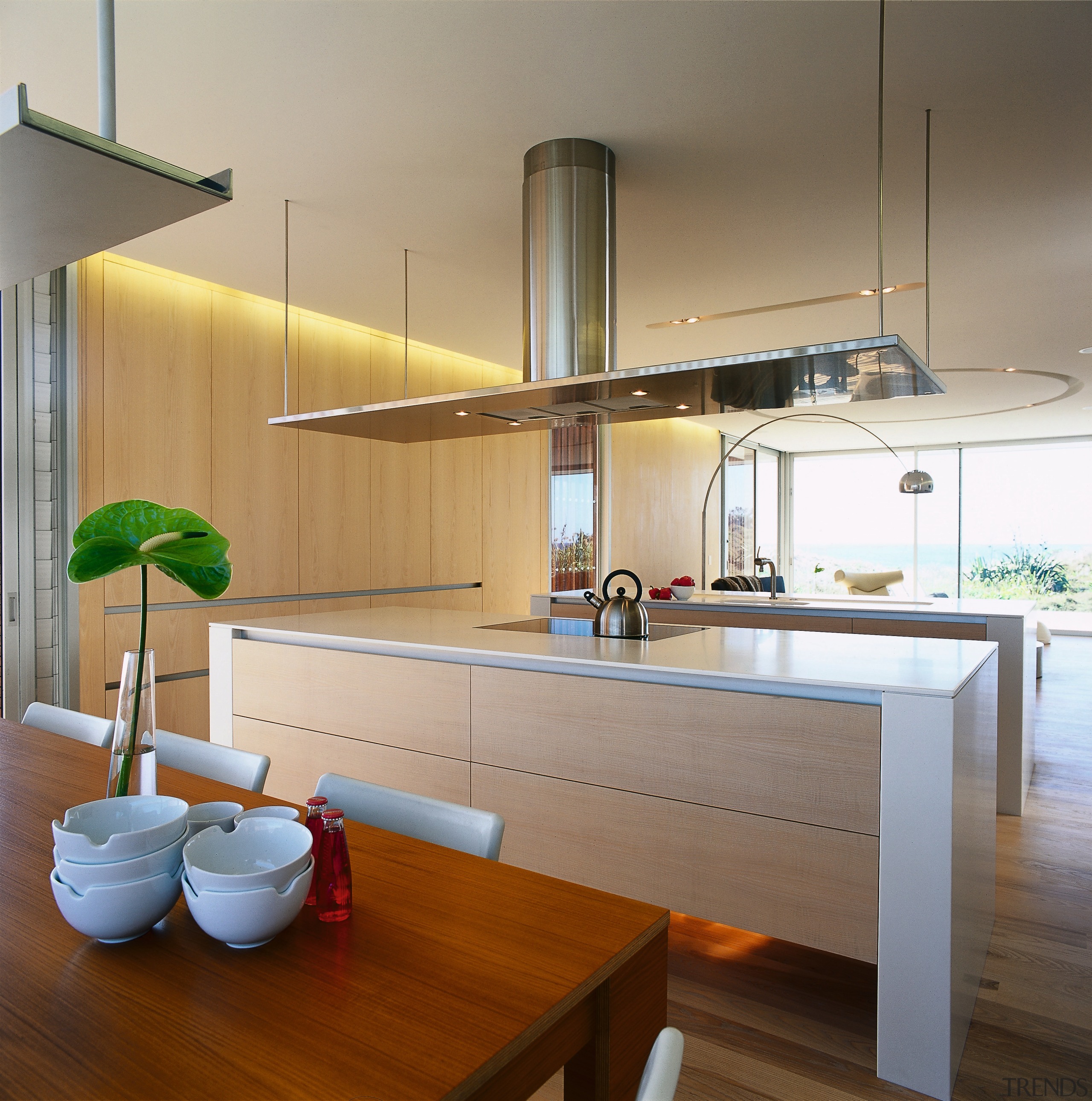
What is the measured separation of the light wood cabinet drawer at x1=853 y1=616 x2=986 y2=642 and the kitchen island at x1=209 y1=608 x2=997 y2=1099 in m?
1.47

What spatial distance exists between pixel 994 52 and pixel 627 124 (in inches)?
42.0

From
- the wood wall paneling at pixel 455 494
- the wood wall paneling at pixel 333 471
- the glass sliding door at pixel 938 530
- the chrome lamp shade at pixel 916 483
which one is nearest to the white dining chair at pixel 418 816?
the wood wall paneling at pixel 333 471

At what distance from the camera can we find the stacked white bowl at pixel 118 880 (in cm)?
88

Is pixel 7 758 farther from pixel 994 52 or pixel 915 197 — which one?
pixel 915 197

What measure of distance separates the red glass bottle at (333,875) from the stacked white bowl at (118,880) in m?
0.16

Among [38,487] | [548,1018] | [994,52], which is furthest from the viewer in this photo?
[38,487]

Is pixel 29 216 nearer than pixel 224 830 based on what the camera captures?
No

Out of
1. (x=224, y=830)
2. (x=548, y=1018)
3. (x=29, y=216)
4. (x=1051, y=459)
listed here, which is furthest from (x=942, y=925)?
(x=1051, y=459)

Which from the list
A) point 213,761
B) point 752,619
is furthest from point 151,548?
point 752,619

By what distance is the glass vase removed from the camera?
1.09 metres

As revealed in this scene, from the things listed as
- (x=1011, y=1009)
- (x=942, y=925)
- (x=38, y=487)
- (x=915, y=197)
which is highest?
(x=915, y=197)

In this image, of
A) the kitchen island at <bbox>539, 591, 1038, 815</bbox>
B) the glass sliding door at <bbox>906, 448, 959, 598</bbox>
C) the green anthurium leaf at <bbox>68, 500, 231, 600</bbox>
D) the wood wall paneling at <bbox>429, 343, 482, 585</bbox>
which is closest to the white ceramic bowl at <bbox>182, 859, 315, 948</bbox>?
the green anthurium leaf at <bbox>68, 500, 231, 600</bbox>

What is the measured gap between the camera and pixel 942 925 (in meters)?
1.76

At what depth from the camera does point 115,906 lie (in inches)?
34.8
